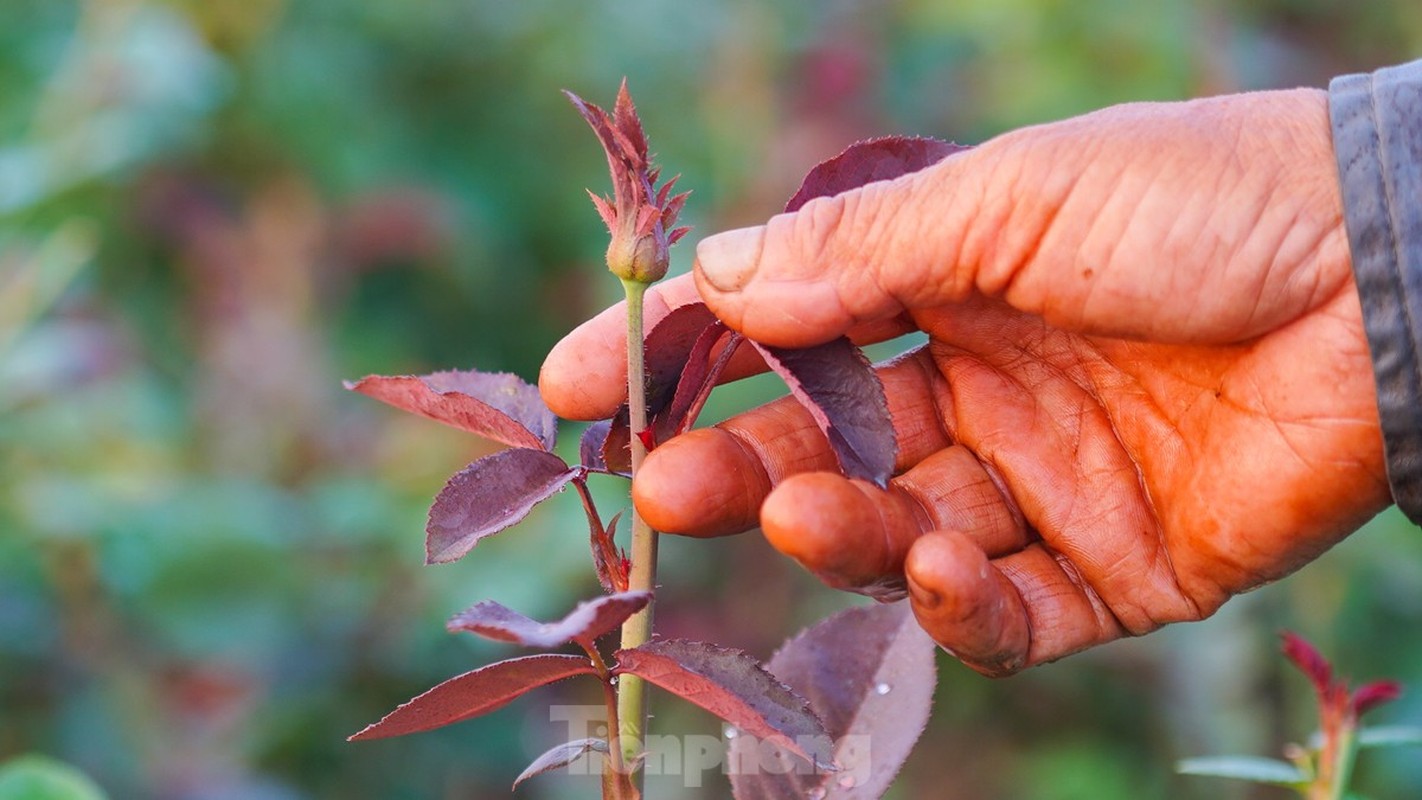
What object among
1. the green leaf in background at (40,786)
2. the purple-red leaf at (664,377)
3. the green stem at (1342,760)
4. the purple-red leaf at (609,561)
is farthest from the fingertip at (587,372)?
the green stem at (1342,760)

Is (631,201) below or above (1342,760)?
above

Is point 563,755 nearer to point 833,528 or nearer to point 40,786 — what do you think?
point 833,528

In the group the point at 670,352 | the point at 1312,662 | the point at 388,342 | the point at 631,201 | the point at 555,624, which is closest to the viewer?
the point at 555,624

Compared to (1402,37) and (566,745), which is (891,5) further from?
(566,745)

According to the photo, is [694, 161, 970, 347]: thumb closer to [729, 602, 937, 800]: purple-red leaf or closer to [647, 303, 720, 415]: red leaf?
[647, 303, 720, 415]: red leaf

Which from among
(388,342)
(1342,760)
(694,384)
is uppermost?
(388,342)

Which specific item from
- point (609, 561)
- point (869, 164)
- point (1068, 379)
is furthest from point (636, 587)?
point (1068, 379)

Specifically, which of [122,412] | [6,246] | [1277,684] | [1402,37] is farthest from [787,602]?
[1402,37]

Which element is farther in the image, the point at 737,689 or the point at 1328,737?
the point at 1328,737

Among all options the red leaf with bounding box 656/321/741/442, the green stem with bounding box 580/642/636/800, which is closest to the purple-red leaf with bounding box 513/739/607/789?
the green stem with bounding box 580/642/636/800
